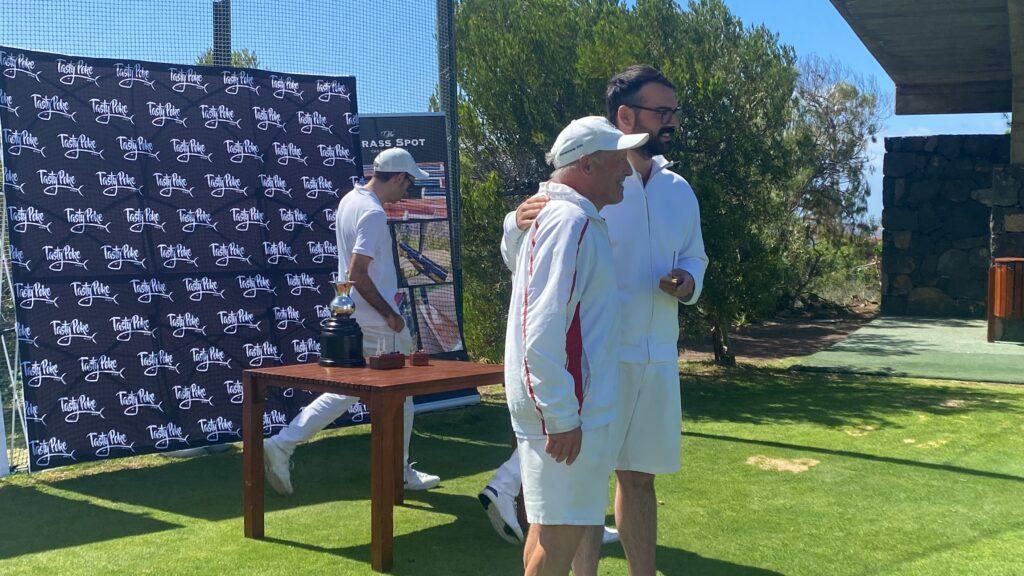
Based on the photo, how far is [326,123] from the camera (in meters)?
7.15

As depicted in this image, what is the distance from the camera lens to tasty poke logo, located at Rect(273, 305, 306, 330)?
267 inches

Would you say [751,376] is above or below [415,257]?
below

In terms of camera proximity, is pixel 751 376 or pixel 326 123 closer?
pixel 326 123

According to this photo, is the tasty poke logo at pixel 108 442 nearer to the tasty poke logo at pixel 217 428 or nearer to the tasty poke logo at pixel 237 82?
the tasty poke logo at pixel 217 428

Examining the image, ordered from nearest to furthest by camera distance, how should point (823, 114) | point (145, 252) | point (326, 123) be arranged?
point (145, 252), point (326, 123), point (823, 114)

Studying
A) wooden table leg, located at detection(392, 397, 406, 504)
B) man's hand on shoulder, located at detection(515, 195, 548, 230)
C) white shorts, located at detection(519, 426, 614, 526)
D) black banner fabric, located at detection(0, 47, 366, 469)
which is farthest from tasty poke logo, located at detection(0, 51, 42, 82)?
white shorts, located at detection(519, 426, 614, 526)

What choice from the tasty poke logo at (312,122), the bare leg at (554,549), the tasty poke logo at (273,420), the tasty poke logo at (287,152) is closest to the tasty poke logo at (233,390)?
the tasty poke logo at (273,420)

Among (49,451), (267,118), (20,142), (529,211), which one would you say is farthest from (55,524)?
(529,211)

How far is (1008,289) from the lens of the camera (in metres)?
12.8

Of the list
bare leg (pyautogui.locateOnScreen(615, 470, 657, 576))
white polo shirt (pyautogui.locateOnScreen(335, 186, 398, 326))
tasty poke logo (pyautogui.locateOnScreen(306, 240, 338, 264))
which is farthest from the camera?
tasty poke logo (pyautogui.locateOnScreen(306, 240, 338, 264))

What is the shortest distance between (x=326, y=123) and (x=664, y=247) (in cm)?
424

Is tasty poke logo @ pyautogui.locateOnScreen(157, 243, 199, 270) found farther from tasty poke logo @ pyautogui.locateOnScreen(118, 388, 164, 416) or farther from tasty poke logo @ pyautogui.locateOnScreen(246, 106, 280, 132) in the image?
tasty poke logo @ pyautogui.locateOnScreen(246, 106, 280, 132)

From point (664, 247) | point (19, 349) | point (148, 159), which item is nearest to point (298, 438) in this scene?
point (19, 349)

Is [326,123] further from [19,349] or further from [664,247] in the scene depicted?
[664,247]
